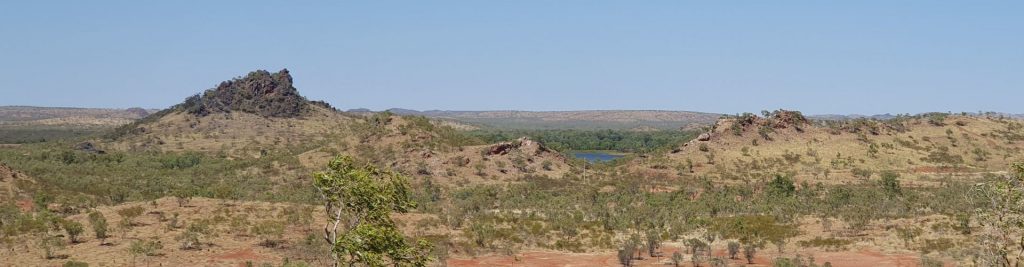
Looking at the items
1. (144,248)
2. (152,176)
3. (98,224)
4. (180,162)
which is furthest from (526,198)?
(180,162)

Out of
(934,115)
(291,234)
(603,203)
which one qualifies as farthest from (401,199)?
(934,115)

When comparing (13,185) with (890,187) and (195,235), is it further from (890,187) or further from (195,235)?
(890,187)

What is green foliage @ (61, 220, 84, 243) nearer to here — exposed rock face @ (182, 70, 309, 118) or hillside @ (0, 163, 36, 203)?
hillside @ (0, 163, 36, 203)

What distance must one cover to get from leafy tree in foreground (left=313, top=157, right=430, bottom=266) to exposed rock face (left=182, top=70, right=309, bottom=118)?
107 m

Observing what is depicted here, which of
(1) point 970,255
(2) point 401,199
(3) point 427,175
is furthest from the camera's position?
(3) point 427,175

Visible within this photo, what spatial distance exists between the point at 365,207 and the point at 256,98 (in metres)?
112

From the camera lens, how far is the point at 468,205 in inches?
1903

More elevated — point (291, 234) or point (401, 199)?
point (401, 199)

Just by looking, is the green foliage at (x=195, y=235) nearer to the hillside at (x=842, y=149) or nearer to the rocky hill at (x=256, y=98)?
the hillside at (x=842, y=149)

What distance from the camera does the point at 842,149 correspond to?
75688mm

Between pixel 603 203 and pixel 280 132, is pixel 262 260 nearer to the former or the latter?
pixel 603 203

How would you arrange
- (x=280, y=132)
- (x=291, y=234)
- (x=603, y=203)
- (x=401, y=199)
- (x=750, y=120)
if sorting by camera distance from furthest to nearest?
(x=280, y=132) < (x=750, y=120) < (x=603, y=203) < (x=291, y=234) < (x=401, y=199)

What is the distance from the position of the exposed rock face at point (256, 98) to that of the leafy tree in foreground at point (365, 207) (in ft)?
350

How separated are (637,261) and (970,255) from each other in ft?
35.9
